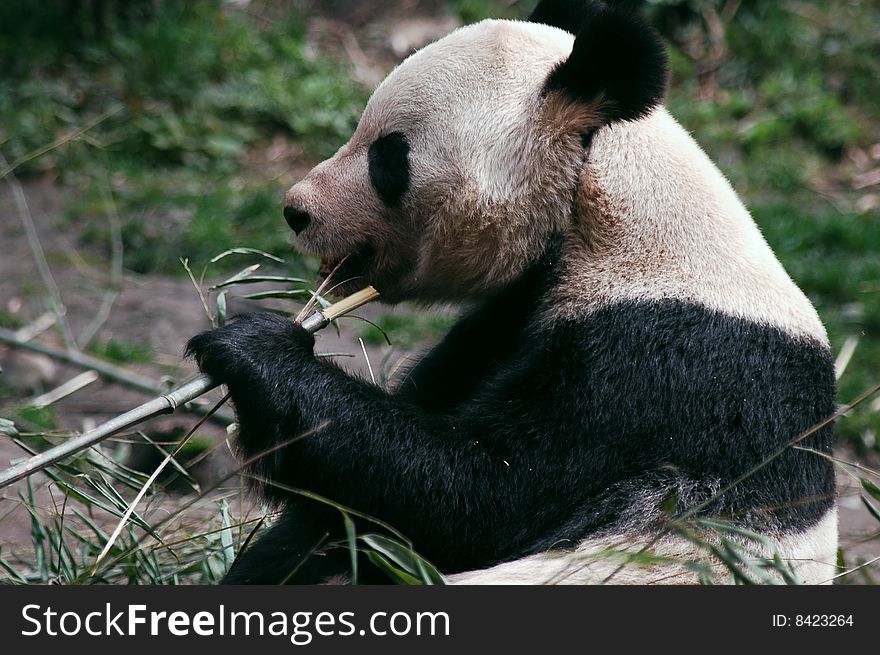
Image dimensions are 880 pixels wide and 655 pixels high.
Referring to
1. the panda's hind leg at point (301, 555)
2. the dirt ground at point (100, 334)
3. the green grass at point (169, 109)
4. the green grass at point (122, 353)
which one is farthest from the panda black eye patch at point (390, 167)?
the green grass at point (169, 109)

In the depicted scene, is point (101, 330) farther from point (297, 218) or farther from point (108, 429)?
point (108, 429)

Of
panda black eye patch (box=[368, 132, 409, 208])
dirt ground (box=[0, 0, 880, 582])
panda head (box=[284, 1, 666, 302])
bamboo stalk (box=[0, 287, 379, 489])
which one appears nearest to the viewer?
bamboo stalk (box=[0, 287, 379, 489])

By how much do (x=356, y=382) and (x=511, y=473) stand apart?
1.81ft

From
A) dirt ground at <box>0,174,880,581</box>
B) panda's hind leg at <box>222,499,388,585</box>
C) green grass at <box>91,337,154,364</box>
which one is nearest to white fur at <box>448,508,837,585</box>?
panda's hind leg at <box>222,499,388,585</box>

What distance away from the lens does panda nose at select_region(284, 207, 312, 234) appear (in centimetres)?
353

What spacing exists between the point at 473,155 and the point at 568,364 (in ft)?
2.52

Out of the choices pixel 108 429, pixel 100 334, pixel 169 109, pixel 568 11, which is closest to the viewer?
pixel 108 429

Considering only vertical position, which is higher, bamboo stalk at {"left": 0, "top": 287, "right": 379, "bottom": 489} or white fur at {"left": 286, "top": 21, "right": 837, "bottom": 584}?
white fur at {"left": 286, "top": 21, "right": 837, "bottom": 584}

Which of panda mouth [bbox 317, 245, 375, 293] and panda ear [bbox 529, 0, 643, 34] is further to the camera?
panda ear [bbox 529, 0, 643, 34]

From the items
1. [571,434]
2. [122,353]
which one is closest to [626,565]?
[571,434]

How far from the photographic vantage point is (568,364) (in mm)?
3062

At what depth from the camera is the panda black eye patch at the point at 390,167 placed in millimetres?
3461

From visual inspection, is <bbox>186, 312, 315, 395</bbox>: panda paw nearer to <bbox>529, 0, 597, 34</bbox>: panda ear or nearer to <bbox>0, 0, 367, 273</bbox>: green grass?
<bbox>529, 0, 597, 34</bbox>: panda ear

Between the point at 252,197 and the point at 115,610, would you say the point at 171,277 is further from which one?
the point at 115,610
